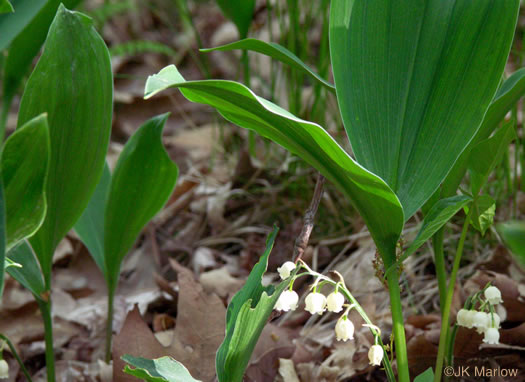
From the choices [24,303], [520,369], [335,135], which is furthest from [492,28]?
[24,303]

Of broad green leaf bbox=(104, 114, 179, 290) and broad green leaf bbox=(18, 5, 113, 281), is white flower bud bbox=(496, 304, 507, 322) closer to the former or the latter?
broad green leaf bbox=(104, 114, 179, 290)

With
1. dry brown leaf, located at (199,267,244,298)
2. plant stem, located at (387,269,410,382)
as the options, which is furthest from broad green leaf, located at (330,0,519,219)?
dry brown leaf, located at (199,267,244,298)

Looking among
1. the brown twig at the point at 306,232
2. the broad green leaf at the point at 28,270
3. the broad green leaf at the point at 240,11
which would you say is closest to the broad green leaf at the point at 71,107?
the broad green leaf at the point at 28,270

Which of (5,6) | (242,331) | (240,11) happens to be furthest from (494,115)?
(240,11)

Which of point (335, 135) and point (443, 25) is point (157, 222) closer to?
point (335, 135)

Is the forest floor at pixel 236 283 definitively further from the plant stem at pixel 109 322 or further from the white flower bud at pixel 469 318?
the white flower bud at pixel 469 318
